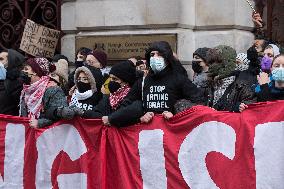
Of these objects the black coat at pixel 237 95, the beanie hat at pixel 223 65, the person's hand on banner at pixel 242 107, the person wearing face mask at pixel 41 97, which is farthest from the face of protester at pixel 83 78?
the person's hand on banner at pixel 242 107

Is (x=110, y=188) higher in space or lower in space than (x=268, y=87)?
lower

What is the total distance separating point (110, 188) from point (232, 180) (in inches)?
57.7

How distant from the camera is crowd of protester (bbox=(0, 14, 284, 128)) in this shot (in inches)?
285

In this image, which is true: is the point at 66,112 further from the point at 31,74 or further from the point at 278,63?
the point at 278,63

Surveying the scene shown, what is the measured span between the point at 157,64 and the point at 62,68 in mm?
2631

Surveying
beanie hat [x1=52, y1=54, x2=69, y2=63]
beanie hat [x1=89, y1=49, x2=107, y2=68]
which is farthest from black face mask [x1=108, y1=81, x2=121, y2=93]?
beanie hat [x1=52, y1=54, x2=69, y2=63]

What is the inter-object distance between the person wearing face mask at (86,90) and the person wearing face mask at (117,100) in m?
0.16

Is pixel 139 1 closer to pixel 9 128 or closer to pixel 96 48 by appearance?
pixel 96 48

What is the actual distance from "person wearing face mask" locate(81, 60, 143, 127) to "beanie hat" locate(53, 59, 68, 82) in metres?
1.34

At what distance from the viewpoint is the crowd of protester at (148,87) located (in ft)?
23.7

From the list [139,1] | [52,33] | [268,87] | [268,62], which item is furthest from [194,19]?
[268,87]

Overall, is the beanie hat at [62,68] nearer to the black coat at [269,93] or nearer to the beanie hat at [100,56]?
the beanie hat at [100,56]

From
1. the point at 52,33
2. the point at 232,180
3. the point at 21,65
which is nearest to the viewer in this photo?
the point at 232,180

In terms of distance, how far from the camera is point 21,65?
9422mm
